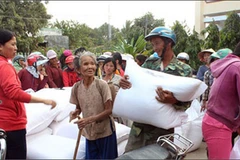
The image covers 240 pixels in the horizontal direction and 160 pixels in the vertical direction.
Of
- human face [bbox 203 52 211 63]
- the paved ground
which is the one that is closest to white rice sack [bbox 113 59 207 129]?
the paved ground

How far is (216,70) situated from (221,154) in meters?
0.55

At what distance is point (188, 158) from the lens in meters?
3.57

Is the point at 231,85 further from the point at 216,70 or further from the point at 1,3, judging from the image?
the point at 1,3

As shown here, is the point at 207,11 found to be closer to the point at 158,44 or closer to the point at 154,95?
the point at 158,44

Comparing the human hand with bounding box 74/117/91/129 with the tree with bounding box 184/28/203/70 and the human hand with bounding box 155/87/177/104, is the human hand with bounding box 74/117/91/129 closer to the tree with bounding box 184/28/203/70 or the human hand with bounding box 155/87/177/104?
the human hand with bounding box 155/87/177/104

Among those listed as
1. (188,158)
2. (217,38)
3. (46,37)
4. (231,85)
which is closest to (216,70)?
(231,85)

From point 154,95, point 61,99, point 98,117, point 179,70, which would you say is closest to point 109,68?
point 61,99

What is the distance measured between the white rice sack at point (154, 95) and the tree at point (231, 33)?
19.0 feet

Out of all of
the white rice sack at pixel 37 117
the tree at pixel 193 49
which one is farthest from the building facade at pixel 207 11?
the white rice sack at pixel 37 117

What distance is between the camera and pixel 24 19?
17922mm

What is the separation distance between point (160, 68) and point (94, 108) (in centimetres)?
59

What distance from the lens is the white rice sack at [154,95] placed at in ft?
5.83

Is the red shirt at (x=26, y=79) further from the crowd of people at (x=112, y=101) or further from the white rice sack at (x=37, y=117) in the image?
the crowd of people at (x=112, y=101)

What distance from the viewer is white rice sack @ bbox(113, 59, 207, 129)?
1777 millimetres
